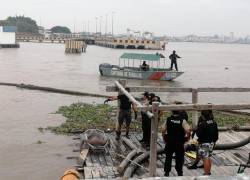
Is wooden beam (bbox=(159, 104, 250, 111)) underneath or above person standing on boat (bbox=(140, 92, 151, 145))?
above

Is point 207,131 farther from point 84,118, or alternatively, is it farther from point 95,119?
point 84,118

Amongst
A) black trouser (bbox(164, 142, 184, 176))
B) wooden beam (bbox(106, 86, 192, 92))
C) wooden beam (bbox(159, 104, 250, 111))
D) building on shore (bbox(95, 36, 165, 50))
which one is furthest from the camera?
building on shore (bbox(95, 36, 165, 50))

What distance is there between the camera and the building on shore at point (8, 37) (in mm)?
85450

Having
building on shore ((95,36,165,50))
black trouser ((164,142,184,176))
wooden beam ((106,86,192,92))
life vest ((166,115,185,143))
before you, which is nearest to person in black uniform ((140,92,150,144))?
wooden beam ((106,86,192,92))

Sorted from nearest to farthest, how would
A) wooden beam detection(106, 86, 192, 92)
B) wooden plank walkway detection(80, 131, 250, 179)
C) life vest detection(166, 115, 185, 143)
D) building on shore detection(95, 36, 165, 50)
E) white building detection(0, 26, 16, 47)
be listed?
life vest detection(166, 115, 185, 143), wooden plank walkway detection(80, 131, 250, 179), wooden beam detection(106, 86, 192, 92), white building detection(0, 26, 16, 47), building on shore detection(95, 36, 165, 50)

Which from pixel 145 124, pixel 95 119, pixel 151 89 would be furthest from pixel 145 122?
pixel 95 119

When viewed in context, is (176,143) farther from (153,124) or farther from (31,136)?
(31,136)

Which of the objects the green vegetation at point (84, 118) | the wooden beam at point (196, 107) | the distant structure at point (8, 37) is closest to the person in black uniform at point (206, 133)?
the wooden beam at point (196, 107)

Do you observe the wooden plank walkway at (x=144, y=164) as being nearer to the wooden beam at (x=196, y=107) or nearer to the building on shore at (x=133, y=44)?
the wooden beam at (x=196, y=107)

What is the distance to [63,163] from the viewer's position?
41.2ft

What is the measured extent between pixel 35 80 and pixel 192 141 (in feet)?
89.9

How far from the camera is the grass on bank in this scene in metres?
15.8

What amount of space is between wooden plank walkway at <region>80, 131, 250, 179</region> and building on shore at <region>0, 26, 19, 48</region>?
75.6 metres

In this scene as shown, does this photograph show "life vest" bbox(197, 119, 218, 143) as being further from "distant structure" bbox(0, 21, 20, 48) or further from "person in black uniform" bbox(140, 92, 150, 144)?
"distant structure" bbox(0, 21, 20, 48)
